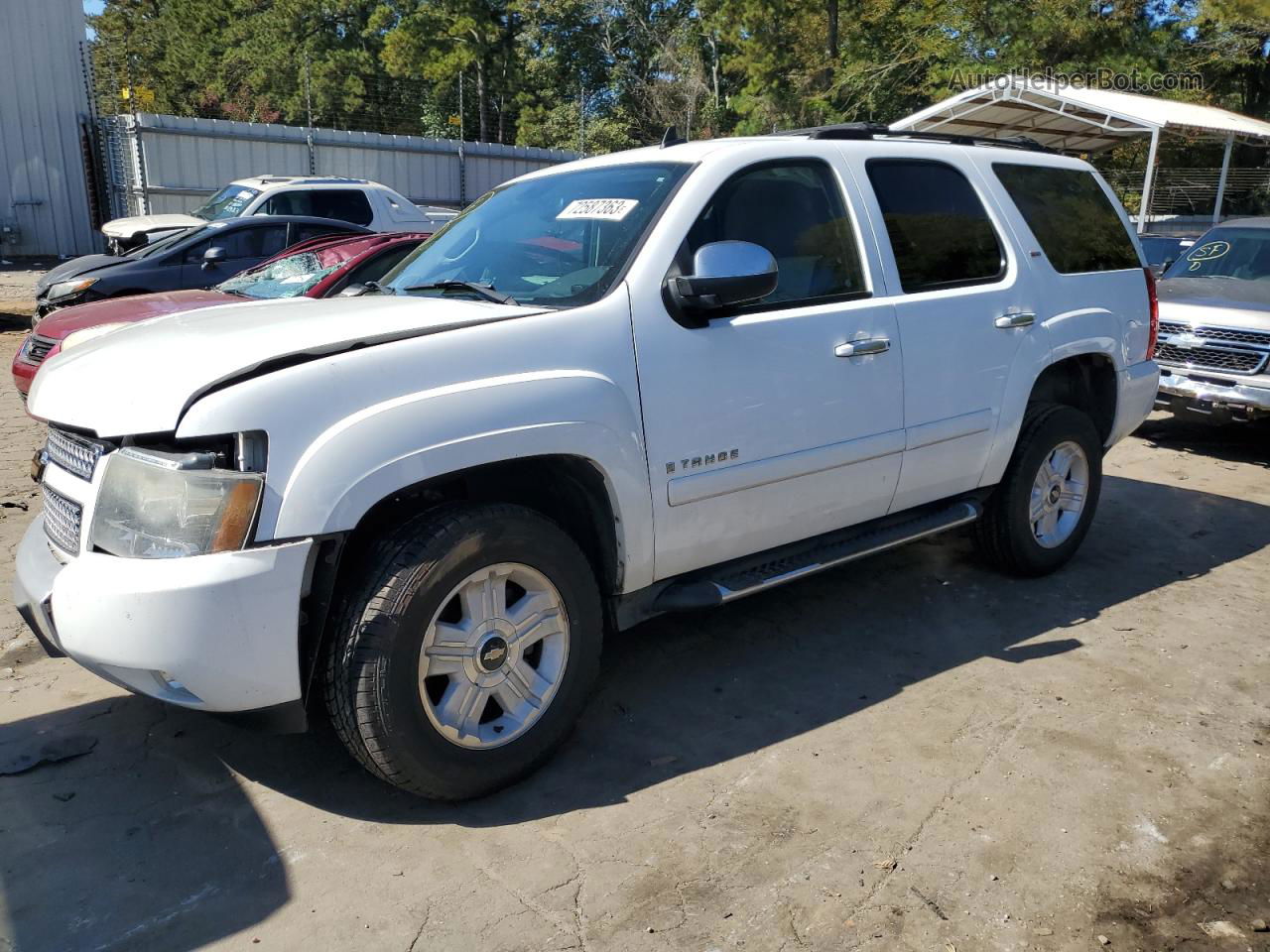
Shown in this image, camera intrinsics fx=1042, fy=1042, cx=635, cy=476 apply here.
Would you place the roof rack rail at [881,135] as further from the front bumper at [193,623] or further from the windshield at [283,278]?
the windshield at [283,278]

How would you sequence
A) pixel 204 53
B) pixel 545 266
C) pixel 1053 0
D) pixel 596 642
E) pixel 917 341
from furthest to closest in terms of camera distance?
pixel 204 53 < pixel 1053 0 < pixel 917 341 < pixel 545 266 < pixel 596 642

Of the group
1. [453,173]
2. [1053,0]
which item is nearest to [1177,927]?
[453,173]

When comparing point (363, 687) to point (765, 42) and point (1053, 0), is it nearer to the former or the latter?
point (1053, 0)

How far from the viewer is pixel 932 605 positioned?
484cm

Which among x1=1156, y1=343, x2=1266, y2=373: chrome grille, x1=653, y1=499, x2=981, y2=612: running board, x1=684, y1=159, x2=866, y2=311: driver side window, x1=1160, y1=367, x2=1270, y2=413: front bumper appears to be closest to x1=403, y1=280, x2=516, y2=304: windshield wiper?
x1=684, y1=159, x2=866, y2=311: driver side window

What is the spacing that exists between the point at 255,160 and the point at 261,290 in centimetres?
1449

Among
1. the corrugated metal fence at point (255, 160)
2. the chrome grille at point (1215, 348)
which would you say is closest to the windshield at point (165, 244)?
the chrome grille at point (1215, 348)

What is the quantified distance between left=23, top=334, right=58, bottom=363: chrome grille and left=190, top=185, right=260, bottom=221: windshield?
20.4ft

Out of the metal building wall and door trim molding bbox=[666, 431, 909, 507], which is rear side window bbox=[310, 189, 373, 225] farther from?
door trim molding bbox=[666, 431, 909, 507]

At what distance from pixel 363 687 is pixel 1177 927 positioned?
2.23m

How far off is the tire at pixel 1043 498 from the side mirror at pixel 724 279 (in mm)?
1989

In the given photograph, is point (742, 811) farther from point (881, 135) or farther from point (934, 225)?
point (881, 135)

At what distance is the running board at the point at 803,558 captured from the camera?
11.8ft

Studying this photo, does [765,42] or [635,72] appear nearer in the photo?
[765,42]
